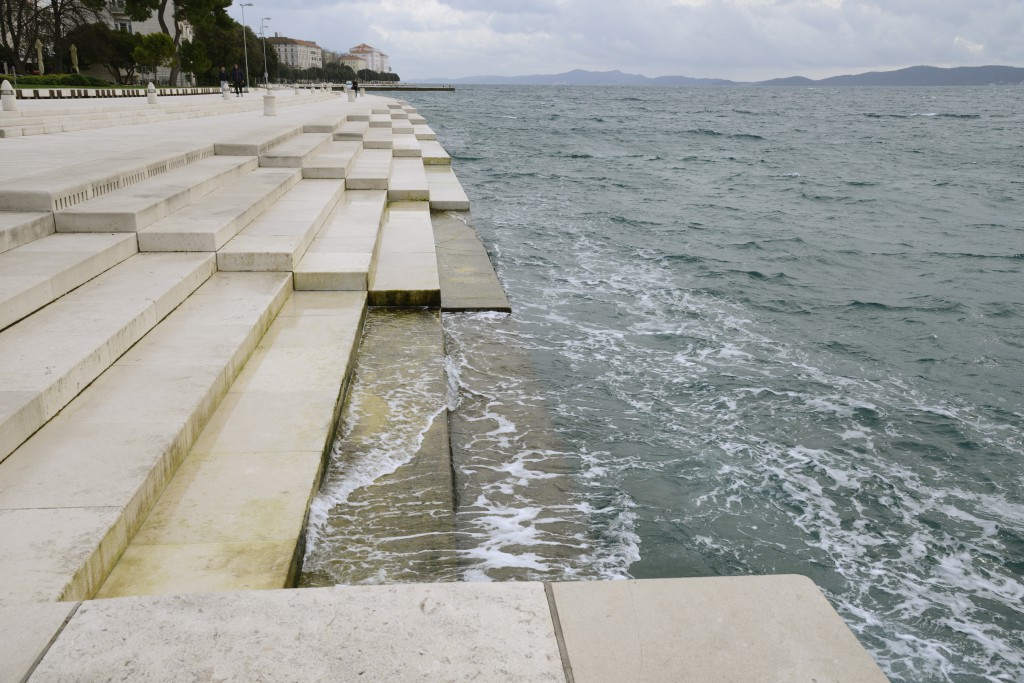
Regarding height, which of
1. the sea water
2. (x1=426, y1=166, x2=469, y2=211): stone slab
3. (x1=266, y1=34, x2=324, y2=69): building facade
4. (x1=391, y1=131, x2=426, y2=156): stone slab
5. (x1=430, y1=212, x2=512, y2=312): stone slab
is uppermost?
(x1=266, y1=34, x2=324, y2=69): building facade

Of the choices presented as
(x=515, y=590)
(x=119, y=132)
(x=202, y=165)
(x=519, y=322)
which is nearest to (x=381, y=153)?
(x=119, y=132)

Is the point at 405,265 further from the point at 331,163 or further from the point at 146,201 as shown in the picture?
the point at 331,163

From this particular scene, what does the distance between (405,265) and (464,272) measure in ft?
4.16

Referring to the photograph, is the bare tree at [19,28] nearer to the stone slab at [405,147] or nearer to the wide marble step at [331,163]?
the stone slab at [405,147]

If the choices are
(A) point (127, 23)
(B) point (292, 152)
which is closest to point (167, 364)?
(B) point (292, 152)

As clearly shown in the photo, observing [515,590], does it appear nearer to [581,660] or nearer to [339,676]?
[581,660]

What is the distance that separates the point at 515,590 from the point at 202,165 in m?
8.28

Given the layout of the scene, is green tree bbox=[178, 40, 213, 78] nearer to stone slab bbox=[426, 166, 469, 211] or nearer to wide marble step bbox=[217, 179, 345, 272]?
stone slab bbox=[426, 166, 469, 211]

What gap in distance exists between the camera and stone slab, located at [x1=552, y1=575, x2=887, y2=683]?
211cm

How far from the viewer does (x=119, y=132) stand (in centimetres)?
1383

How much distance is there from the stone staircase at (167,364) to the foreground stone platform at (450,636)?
0.41 metres

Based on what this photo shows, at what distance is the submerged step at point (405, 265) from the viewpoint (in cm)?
667

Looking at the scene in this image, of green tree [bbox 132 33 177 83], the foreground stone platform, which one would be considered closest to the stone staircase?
the foreground stone platform

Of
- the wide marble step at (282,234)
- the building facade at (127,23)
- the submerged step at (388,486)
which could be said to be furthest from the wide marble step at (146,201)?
the building facade at (127,23)
